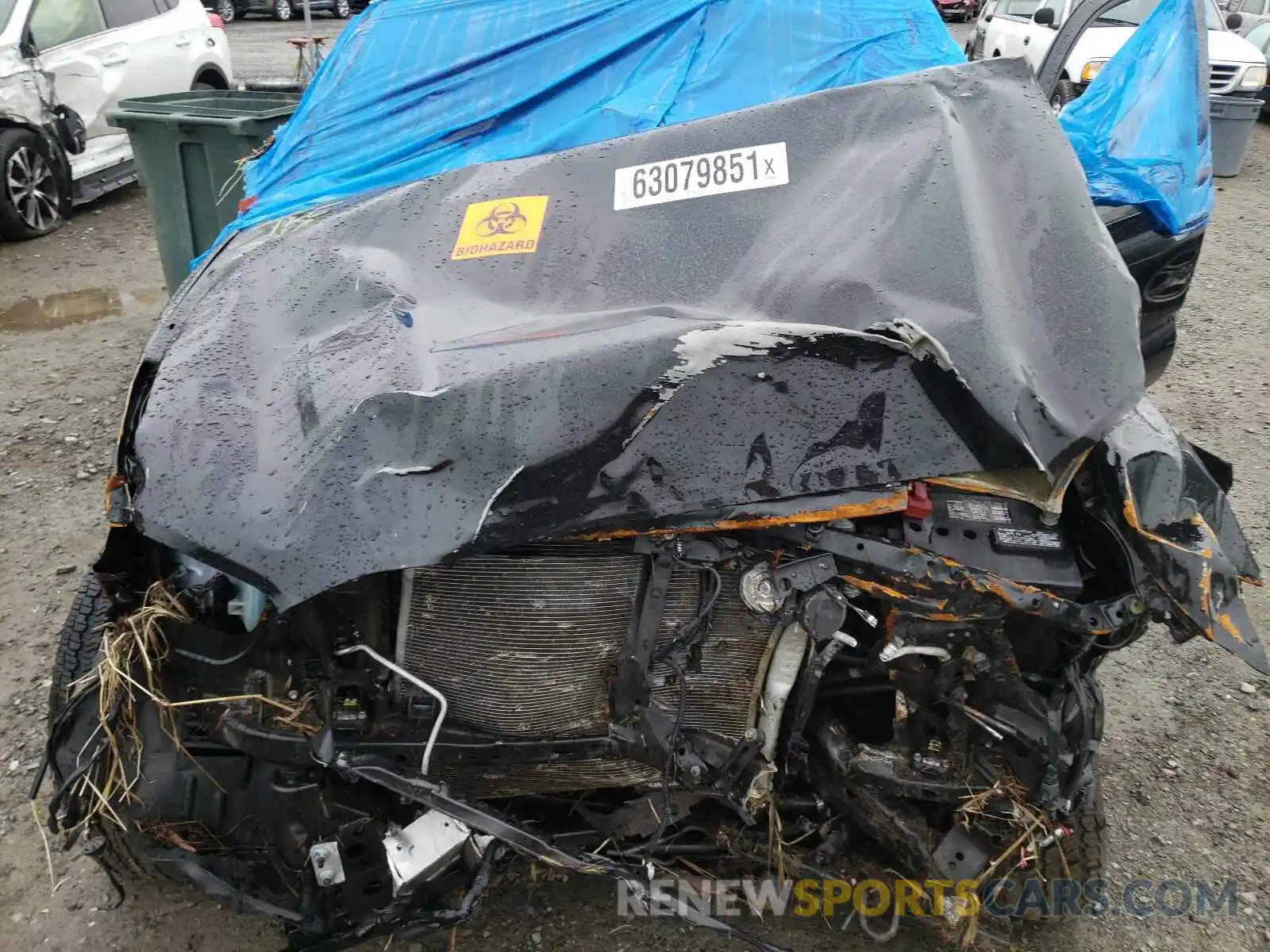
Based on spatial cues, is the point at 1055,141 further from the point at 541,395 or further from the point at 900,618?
the point at 541,395

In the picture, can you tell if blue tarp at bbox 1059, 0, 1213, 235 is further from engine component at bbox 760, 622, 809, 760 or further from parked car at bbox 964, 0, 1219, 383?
engine component at bbox 760, 622, 809, 760

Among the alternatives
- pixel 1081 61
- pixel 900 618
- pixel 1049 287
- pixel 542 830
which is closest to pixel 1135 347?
pixel 1049 287

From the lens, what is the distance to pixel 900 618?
1755 mm

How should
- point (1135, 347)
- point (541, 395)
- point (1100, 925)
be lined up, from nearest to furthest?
point (541, 395), point (1135, 347), point (1100, 925)

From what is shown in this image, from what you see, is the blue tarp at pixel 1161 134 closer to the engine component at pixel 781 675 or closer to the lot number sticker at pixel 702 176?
the lot number sticker at pixel 702 176

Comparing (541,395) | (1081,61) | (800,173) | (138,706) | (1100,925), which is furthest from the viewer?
(1081,61)

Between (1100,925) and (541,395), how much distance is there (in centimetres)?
180

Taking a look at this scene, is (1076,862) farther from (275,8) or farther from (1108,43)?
(275,8)

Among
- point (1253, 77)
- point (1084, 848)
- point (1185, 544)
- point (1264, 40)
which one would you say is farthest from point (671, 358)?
point (1264, 40)

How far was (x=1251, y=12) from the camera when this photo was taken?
11039mm

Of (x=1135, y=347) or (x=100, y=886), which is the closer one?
(x=1135, y=347)

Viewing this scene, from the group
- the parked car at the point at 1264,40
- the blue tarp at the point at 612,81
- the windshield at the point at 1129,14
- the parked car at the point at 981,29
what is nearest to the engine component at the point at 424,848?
the blue tarp at the point at 612,81

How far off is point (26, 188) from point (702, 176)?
5.75 metres

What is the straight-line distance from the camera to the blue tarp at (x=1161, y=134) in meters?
2.42
